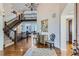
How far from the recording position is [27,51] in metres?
2.54

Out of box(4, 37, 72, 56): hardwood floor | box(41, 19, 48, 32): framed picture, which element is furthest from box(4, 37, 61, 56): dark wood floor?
box(41, 19, 48, 32): framed picture

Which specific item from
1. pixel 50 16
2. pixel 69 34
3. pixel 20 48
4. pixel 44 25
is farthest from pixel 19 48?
pixel 69 34

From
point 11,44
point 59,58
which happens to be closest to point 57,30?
point 59,58

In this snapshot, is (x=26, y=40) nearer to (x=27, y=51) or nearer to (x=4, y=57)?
(x=27, y=51)

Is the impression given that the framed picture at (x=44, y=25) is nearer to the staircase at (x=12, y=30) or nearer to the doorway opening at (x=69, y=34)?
the staircase at (x=12, y=30)

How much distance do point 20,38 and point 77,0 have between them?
3.78 feet

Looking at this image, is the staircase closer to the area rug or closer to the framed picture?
the framed picture

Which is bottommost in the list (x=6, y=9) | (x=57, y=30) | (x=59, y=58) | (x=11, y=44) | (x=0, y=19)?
(x=59, y=58)

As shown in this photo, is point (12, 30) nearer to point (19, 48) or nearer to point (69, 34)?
point (19, 48)

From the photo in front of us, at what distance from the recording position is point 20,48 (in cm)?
256

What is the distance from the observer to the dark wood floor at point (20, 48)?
247cm

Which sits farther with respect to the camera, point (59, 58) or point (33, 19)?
point (33, 19)

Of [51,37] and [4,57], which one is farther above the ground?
[51,37]

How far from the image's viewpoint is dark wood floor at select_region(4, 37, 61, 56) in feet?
8.10
